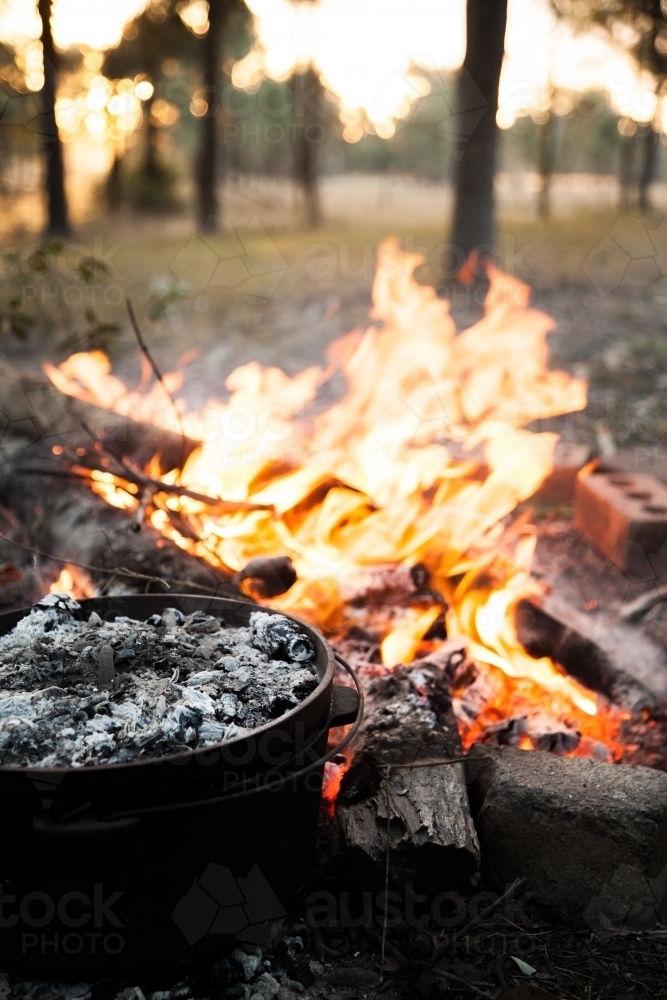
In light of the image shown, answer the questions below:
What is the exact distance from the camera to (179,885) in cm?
193

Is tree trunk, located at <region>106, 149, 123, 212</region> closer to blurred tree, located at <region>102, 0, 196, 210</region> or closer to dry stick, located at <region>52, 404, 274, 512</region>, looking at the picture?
blurred tree, located at <region>102, 0, 196, 210</region>

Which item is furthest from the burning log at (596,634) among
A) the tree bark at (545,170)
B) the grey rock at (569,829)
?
the tree bark at (545,170)

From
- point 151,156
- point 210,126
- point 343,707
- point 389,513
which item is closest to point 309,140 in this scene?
point 151,156

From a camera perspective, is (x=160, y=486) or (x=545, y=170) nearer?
(x=160, y=486)

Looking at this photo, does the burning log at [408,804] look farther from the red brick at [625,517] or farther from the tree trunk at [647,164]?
the tree trunk at [647,164]

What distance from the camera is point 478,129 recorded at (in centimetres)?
873

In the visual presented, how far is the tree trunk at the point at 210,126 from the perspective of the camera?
1280 centimetres

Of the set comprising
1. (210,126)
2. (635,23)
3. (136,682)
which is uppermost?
(635,23)

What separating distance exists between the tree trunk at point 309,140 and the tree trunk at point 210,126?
2.63 m

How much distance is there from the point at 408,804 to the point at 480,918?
1.22 feet

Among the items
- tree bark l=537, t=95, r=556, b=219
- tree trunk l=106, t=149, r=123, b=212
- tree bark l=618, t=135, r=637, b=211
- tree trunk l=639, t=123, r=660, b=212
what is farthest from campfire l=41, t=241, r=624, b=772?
tree trunk l=106, t=149, r=123, b=212

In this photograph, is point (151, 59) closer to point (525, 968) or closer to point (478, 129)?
point (478, 129)

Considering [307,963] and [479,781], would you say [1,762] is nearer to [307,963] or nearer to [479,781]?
[307,963]

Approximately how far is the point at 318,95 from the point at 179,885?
21673mm
